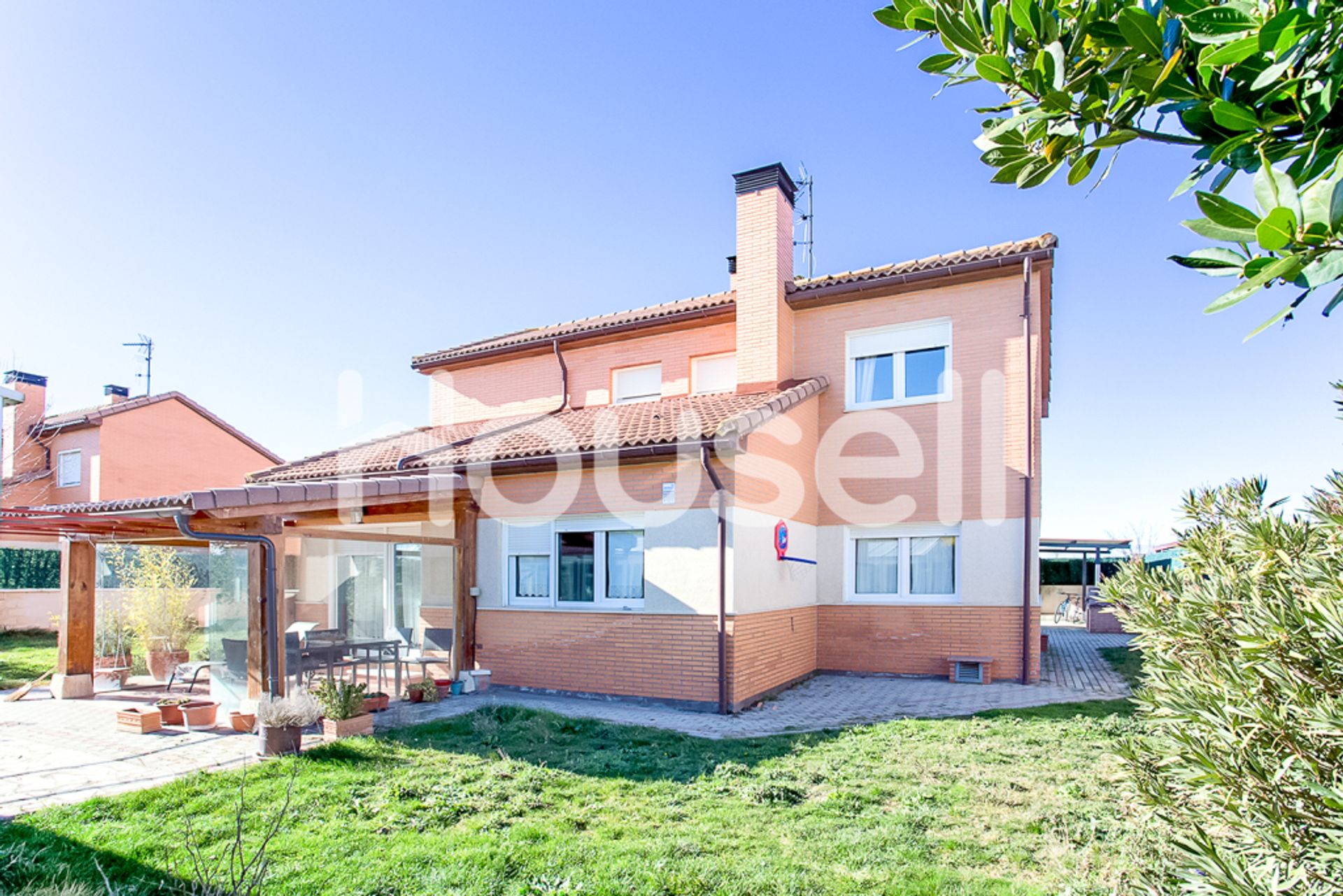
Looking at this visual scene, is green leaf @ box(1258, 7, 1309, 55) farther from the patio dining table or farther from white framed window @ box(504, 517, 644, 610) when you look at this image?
the patio dining table

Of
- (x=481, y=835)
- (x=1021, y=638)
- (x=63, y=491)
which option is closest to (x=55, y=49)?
(x=481, y=835)

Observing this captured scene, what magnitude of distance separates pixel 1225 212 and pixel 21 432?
35078mm

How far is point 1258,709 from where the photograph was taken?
2.38 m

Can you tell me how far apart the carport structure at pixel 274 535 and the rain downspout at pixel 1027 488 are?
887 cm

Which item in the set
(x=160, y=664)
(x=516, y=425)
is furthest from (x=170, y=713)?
(x=516, y=425)

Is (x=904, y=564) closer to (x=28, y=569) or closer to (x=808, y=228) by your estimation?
(x=808, y=228)

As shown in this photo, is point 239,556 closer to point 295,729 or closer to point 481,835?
point 295,729

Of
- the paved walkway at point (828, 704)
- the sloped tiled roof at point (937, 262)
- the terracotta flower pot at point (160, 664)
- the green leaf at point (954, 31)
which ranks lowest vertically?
the terracotta flower pot at point (160, 664)

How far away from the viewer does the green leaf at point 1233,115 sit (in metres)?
1.60

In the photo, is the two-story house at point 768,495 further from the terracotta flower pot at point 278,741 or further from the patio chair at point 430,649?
the terracotta flower pot at point 278,741

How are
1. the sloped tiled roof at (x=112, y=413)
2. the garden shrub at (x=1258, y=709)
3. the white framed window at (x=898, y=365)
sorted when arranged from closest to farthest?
the garden shrub at (x=1258, y=709), the white framed window at (x=898, y=365), the sloped tiled roof at (x=112, y=413)

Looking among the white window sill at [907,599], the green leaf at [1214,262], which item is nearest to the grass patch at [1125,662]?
the white window sill at [907,599]

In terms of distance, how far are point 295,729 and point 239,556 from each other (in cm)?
334

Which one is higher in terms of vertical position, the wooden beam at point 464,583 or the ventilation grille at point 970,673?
the wooden beam at point 464,583
